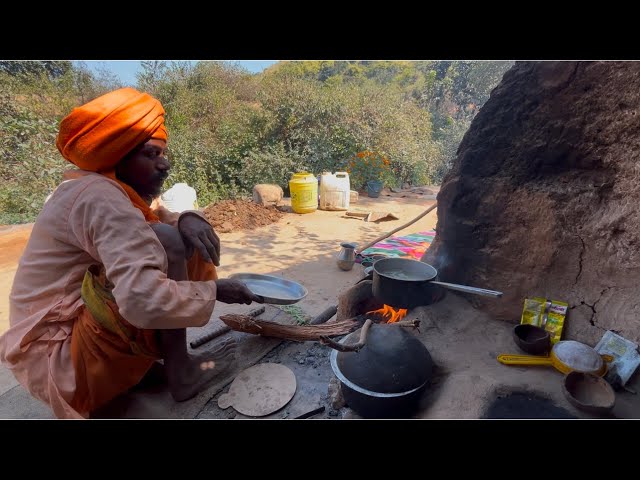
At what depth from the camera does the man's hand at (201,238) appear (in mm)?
2081

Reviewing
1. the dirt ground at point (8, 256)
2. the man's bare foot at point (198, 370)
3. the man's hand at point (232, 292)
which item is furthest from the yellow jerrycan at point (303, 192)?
the man's hand at point (232, 292)

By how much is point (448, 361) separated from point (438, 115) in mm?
17636

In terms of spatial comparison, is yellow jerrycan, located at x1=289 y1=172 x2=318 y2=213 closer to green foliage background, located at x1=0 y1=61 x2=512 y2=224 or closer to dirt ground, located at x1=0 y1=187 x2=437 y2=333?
dirt ground, located at x1=0 y1=187 x2=437 y2=333

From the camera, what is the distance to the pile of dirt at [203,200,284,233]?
7.24 metres

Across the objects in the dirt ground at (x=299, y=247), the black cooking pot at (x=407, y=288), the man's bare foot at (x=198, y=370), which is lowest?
the dirt ground at (x=299, y=247)

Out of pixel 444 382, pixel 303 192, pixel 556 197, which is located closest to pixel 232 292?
pixel 444 382

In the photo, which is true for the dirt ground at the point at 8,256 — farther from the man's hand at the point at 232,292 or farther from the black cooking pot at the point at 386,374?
the black cooking pot at the point at 386,374

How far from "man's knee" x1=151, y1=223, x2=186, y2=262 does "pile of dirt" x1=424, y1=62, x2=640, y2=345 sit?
80.0 inches

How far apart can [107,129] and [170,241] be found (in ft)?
1.97

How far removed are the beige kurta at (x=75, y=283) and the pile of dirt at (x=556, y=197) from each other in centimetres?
205

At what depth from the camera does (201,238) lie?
2107mm

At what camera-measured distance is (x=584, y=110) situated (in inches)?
91.4

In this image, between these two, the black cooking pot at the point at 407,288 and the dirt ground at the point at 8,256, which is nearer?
the black cooking pot at the point at 407,288

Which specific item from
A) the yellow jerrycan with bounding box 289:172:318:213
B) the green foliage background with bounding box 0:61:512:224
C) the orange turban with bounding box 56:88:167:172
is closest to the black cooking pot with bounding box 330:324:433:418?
the orange turban with bounding box 56:88:167:172
